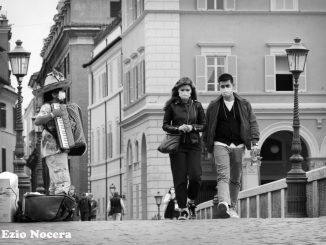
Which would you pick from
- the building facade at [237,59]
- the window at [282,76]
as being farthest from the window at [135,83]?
the window at [282,76]

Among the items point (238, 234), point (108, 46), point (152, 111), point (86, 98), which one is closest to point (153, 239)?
point (238, 234)

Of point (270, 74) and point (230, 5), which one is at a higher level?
point (230, 5)

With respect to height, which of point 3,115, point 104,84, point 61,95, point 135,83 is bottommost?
point 61,95

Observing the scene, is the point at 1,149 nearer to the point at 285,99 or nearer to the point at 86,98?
the point at 86,98

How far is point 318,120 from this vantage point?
190ft

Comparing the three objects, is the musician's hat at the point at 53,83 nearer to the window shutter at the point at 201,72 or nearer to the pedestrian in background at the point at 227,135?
the pedestrian in background at the point at 227,135

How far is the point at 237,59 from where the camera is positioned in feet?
191

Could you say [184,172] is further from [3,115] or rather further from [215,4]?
[3,115]

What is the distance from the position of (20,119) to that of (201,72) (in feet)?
70.5

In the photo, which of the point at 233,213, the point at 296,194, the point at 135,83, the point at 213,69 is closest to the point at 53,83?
the point at 233,213

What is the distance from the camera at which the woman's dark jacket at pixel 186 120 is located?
20375 millimetres

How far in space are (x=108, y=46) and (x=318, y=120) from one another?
17554 millimetres

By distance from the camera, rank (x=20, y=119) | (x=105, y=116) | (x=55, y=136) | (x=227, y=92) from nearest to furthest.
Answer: (x=55, y=136) < (x=227, y=92) < (x=20, y=119) < (x=105, y=116)

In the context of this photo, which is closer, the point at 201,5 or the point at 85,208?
the point at 85,208
